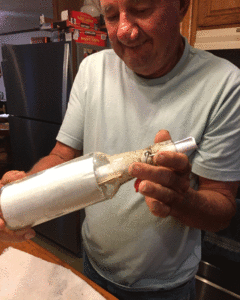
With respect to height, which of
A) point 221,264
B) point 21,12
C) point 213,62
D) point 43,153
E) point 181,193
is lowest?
point 221,264

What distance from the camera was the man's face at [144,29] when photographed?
508 mm

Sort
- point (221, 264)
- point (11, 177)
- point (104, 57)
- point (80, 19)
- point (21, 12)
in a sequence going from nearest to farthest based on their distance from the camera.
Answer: point (11, 177)
point (104, 57)
point (221, 264)
point (80, 19)
point (21, 12)

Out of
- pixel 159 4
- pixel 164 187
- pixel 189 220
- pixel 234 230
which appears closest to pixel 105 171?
pixel 164 187

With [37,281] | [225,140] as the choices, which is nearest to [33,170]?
[37,281]

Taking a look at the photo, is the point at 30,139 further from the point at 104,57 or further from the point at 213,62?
the point at 213,62

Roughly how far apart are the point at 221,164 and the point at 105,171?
31 cm

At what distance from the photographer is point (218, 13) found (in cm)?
132

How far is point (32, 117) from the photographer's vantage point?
1918mm

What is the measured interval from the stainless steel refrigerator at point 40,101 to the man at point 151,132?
1.02 metres

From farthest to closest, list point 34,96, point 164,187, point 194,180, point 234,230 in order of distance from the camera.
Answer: point 34,96 < point 234,230 < point 194,180 < point 164,187

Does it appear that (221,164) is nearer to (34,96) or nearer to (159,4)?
(159,4)

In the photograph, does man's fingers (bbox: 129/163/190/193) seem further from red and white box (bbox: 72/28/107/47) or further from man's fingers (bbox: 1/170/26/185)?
red and white box (bbox: 72/28/107/47)

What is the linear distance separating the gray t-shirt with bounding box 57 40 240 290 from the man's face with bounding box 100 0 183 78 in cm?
6

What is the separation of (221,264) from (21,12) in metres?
3.65
